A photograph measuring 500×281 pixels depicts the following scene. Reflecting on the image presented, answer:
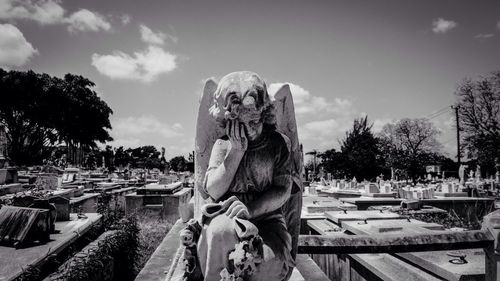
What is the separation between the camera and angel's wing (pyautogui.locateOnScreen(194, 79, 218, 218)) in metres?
2.08

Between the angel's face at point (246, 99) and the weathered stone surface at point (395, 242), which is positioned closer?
the angel's face at point (246, 99)

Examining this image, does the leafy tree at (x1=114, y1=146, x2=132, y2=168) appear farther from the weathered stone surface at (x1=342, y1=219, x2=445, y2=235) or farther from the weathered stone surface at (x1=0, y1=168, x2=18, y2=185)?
the weathered stone surface at (x1=342, y1=219, x2=445, y2=235)

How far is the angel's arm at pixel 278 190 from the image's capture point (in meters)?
1.85

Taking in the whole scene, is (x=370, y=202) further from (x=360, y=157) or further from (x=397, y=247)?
(x=360, y=157)

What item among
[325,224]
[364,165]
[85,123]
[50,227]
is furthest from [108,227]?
[85,123]

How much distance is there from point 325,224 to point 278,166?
198 inches

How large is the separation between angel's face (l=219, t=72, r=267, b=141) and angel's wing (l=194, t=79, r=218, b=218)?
0.20m

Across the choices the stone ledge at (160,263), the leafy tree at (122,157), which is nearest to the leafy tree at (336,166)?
the stone ledge at (160,263)

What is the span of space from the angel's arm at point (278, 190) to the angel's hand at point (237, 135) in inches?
9.7

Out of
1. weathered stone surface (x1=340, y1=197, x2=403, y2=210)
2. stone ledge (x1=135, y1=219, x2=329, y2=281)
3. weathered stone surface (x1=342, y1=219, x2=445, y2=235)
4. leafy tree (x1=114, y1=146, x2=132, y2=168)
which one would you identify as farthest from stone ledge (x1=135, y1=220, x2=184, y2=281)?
leafy tree (x1=114, y1=146, x2=132, y2=168)

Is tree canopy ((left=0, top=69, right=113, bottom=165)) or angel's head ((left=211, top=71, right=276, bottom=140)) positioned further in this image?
tree canopy ((left=0, top=69, right=113, bottom=165))

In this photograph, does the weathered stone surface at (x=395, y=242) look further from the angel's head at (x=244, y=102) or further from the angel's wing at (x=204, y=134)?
the angel's head at (x=244, y=102)

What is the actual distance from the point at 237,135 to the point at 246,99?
210 mm

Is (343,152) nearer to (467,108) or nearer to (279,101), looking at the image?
(467,108)
